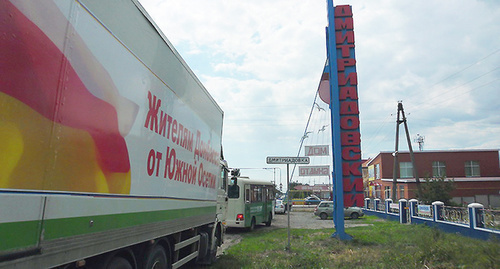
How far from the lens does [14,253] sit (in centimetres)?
206

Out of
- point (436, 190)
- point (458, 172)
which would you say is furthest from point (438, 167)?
point (436, 190)

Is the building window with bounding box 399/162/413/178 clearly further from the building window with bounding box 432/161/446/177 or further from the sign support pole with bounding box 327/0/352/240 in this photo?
the sign support pole with bounding box 327/0/352/240

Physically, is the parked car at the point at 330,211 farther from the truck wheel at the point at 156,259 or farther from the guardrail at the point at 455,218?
the truck wheel at the point at 156,259

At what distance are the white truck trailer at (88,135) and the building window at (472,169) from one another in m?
45.1

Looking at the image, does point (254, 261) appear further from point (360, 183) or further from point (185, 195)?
point (360, 183)

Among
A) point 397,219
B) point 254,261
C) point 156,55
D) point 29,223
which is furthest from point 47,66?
point 397,219

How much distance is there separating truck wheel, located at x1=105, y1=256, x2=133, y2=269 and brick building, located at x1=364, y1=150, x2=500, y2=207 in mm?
39379

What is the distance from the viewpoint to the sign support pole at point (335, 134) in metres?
12.7

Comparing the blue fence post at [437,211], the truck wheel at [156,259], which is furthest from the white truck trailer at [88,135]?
the blue fence post at [437,211]

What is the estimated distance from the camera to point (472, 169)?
133 feet

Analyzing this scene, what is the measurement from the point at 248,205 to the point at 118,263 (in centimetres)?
1284

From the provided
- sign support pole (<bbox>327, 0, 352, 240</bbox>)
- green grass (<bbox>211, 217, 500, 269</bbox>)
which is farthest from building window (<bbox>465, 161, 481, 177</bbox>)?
green grass (<bbox>211, 217, 500, 269</bbox>)

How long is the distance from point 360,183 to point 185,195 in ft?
30.5

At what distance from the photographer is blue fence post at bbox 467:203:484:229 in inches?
471
